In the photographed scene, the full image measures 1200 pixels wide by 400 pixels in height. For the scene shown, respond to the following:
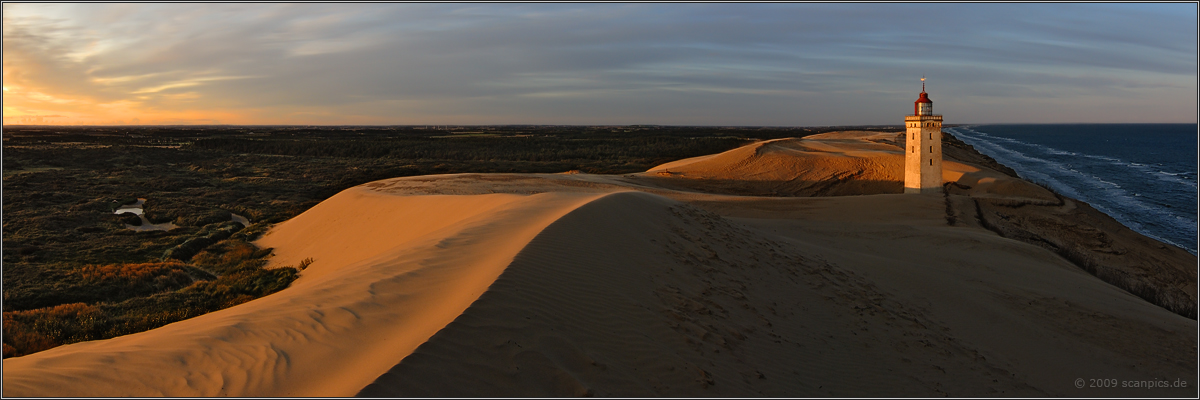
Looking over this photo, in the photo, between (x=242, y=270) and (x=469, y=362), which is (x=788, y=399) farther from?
(x=242, y=270)

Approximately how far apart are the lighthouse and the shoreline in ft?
3.17

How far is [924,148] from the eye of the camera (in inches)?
944

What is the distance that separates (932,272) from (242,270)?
15.7 meters

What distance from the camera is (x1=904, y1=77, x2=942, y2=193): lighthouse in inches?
931

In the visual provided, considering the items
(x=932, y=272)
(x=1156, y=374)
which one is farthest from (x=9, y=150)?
(x=1156, y=374)

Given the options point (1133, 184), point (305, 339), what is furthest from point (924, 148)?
point (1133, 184)

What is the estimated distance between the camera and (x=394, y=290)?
305 inches

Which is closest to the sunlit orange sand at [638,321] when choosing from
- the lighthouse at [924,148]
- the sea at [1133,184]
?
the lighthouse at [924,148]

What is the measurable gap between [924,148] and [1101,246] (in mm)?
6501

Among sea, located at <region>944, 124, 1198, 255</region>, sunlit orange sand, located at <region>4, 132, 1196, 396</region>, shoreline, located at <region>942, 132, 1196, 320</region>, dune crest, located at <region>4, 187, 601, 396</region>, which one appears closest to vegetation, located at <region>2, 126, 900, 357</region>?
sunlit orange sand, located at <region>4, 132, 1196, 396</region>

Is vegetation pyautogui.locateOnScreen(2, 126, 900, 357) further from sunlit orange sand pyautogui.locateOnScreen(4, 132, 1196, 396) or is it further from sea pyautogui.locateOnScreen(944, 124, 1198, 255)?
sea pyautogui.locateOnScreen(944, 124, 1198, 255)

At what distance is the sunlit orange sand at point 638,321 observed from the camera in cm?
556

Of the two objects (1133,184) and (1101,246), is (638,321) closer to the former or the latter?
(1101,246)

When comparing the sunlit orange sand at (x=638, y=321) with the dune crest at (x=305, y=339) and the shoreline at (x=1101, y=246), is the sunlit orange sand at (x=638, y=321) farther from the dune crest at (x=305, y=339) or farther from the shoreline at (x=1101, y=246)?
the shoreline at (x=1101, y=246)
